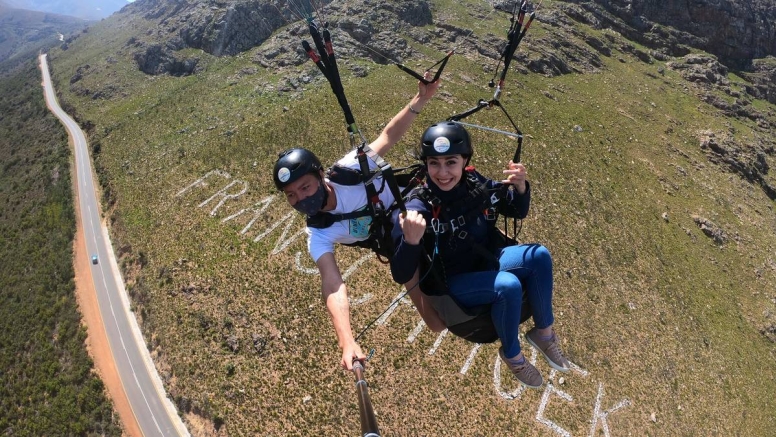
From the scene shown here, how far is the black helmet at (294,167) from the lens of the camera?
548 cm

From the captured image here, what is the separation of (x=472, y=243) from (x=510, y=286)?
0.85 metres

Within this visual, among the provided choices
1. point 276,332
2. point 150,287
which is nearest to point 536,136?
point 276,332

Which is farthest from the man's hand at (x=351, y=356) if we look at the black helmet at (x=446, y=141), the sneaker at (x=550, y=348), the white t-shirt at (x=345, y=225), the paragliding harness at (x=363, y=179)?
the sneaker at (x=550, y=348)

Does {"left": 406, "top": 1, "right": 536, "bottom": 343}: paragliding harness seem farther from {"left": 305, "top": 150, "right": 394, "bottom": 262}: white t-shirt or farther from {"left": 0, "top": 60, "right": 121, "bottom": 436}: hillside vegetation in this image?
{"left": 0, "top": 60, "right": 121, "bottom": 436}: hillside vegetation

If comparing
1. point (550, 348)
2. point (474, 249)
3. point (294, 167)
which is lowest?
point (550, 348)

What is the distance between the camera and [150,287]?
27016 mm

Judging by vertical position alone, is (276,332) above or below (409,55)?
below

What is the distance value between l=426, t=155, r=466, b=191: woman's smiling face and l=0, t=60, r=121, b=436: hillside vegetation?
94.0ft

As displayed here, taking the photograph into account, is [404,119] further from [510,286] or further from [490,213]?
[510,286]

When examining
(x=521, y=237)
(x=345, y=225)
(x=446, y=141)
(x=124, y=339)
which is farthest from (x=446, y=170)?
(x=124, y=339)

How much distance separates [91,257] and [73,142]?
103ft

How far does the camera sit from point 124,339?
28.0 metres

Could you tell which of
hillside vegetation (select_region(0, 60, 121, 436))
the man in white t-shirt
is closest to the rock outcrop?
the man in white t-shirt

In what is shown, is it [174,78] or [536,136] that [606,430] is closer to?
[536,136]
